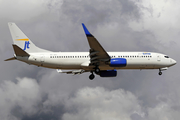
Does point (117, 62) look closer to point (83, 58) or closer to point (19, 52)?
point (83, 58)

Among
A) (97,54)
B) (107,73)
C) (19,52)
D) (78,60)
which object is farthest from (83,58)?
(19,52)

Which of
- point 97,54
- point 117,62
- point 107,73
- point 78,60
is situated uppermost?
point 97,54

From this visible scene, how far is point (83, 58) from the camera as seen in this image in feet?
192

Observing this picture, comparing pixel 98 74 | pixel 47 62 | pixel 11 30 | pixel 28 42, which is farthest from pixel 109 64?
pixel 11 30

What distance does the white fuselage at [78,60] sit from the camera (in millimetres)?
57406

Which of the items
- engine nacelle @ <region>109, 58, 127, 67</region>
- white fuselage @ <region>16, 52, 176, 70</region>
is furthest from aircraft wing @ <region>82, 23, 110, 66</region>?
white fuselage @ <region>16, 52, 176, 70</region>

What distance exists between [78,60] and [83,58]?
3.88 feet

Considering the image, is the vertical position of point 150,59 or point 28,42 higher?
point 28,42

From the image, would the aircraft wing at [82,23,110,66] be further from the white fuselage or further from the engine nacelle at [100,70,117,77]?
the engine nacelle at [100,70,117,77]

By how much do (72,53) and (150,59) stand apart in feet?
57.9

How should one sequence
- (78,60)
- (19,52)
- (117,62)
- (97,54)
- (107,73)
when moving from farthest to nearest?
(107,73) < (78,60) < (117,62) < (97,54) < (19,52)

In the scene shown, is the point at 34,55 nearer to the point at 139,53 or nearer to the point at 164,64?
the point at 139,53

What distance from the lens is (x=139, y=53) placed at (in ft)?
200

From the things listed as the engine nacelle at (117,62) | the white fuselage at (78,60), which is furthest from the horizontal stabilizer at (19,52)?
the engine nacelle at (117,62)
